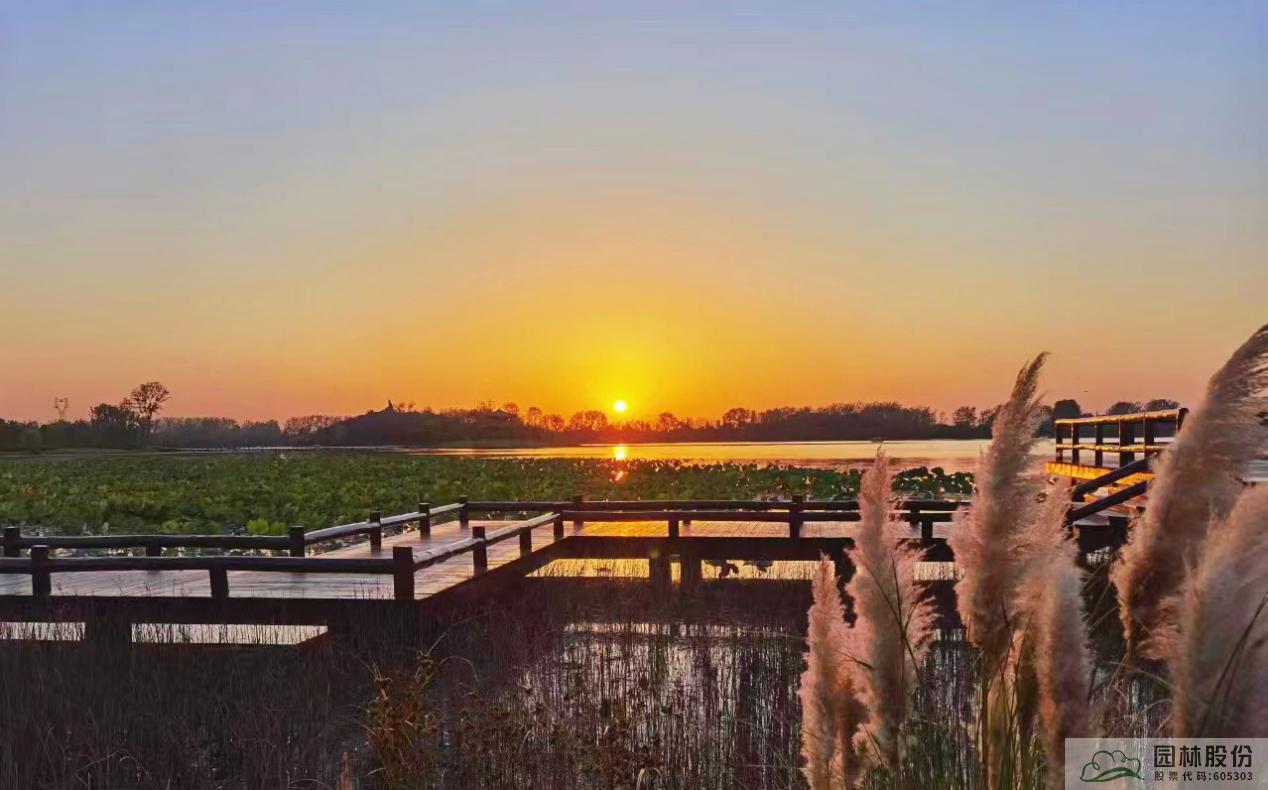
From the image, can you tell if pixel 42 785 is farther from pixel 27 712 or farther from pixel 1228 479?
pixel 1228 479

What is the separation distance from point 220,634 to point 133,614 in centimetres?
88

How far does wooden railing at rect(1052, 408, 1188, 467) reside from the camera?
12.6m

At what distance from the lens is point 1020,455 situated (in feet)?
7.37

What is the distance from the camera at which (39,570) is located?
416 inches

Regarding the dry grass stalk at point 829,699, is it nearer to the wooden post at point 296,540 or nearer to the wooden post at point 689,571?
the wooden post at point 296,540

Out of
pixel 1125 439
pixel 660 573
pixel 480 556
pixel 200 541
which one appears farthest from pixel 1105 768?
pixel 1125 439

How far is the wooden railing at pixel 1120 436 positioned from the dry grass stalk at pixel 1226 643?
808cm

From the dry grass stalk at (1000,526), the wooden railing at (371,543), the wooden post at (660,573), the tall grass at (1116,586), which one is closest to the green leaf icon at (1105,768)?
the tall grass at (1116,586)

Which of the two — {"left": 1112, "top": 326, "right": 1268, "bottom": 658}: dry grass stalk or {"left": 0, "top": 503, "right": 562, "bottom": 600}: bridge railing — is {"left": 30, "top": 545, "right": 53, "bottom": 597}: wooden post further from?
{"left": 1112, "top": 326, "right": 1268, "bottom": 658}: dry grass stalk

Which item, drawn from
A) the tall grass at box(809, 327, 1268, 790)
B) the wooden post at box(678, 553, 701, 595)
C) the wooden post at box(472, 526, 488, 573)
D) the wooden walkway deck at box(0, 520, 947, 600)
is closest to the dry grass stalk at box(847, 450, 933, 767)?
the tall grass at box(809, 327, 1268, 790)

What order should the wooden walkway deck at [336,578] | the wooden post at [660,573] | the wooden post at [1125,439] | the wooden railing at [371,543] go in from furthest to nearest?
the wooden post at [1125,439] → the wooden post at [660,573] → the wooden walkway deck at [336,578] → the wooden railing at [371,543]

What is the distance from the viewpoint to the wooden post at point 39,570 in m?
10.5

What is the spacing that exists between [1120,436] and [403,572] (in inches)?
412

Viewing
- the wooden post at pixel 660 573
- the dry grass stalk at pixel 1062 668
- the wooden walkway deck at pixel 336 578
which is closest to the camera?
the dry grass stalk at pixel 1062 668
